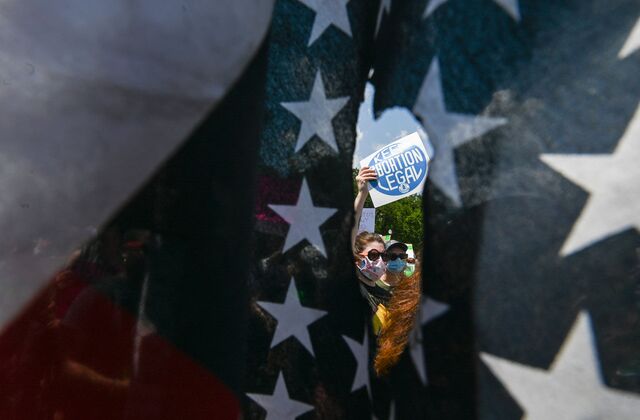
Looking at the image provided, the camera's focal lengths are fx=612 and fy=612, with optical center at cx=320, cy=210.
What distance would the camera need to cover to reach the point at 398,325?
134cm

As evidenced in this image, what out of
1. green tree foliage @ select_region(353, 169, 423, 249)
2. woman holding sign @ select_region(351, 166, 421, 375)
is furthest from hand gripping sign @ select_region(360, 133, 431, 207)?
green tree foliage @ select_region(353, 169, 423, 249)

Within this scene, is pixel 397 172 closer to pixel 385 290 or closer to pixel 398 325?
pixel 385 290

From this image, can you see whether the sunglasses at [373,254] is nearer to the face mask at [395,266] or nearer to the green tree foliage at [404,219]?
the face mask at [395,266]

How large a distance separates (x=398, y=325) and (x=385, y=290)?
3.87 ft

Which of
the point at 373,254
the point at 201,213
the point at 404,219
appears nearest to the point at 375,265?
the point at 373,254

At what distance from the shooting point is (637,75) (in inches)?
27.7

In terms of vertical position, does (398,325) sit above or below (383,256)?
below

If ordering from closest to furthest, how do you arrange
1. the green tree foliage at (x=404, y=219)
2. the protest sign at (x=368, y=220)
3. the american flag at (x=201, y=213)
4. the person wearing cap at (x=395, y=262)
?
1. the american flag at (x=201, y=213)
2. the person wearing cap at (x=395, y=262)
3. the protest sign at (x=368, y=220)
4. the green tree foliage at (x=404, y=219)

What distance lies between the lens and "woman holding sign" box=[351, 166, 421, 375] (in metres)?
1.19

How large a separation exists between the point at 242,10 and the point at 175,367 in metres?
0.68

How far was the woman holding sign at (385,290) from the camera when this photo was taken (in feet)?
3.91

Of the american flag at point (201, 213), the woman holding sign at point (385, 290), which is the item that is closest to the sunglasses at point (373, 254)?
the woman holding sign at point (385, 290)

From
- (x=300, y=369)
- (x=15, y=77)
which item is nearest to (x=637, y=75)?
(x=300, y=369)

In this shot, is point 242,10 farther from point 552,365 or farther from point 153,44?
point 552,365
